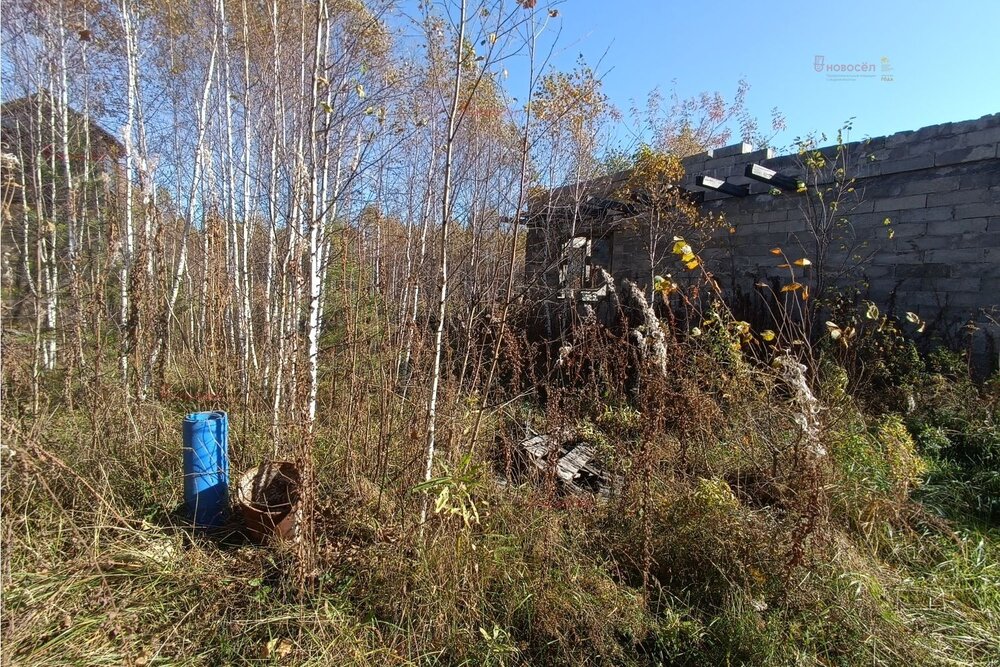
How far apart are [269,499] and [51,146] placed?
5031 mm

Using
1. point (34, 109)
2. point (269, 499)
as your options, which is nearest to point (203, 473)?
point (269, 499)

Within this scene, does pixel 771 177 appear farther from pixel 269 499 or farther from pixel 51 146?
pixel 51 146

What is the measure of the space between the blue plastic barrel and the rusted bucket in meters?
0.12

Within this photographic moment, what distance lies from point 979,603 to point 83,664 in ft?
11.9

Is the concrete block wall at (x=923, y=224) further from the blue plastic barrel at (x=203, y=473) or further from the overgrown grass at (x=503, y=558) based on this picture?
the blue plastic barrel at (x=203, y=473)

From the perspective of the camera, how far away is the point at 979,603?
2.40 meters

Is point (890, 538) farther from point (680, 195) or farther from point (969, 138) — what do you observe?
point (680, 195)

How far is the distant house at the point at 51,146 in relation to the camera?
17.4ft

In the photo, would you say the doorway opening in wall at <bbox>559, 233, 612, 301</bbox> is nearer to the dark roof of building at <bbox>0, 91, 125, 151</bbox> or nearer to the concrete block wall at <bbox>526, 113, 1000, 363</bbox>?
the concrete block wall at <bbox>526, 113, 1000, 363</bbox>

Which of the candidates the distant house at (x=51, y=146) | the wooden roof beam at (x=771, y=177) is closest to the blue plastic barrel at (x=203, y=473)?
the distant house at (x=51, y=146)

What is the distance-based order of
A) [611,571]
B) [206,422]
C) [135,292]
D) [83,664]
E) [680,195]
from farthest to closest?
[680,195] → [135,292] → [206,422] → [611,571] → [83,664]

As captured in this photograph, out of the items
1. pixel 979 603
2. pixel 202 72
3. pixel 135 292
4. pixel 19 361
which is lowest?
pixel 979 603

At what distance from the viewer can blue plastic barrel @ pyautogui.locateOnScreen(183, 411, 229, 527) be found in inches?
104

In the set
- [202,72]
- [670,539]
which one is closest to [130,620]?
[670,539]
